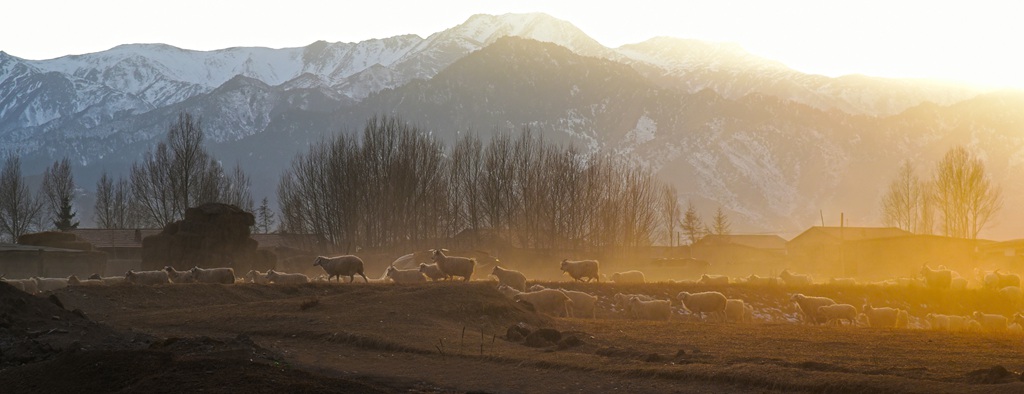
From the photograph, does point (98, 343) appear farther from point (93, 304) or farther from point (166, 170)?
point (166, 170)

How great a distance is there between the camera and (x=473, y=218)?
7650 cm

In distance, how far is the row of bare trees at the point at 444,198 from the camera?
240 ft

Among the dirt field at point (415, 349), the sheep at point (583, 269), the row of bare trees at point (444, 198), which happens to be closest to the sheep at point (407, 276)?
the dirt field at point (415, 349)

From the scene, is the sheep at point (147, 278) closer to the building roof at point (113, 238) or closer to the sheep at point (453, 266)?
the sheep at point (453, 266)

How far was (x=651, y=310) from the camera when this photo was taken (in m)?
33.8

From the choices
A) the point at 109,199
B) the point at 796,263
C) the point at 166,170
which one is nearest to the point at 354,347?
the point at 166,170

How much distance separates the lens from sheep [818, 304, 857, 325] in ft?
113

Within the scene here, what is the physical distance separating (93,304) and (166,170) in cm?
5577

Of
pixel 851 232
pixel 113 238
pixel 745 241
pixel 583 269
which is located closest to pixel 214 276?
pixel 583 269

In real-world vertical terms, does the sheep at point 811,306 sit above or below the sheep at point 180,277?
below

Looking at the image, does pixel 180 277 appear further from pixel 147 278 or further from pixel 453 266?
pixel 453 266

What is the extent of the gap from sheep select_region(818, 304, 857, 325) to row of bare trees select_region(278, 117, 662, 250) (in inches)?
1647

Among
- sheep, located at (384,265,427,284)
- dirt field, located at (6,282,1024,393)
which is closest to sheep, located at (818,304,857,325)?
dirt field, located at (6,282,1024,393)

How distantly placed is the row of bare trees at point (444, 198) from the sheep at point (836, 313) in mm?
41834
